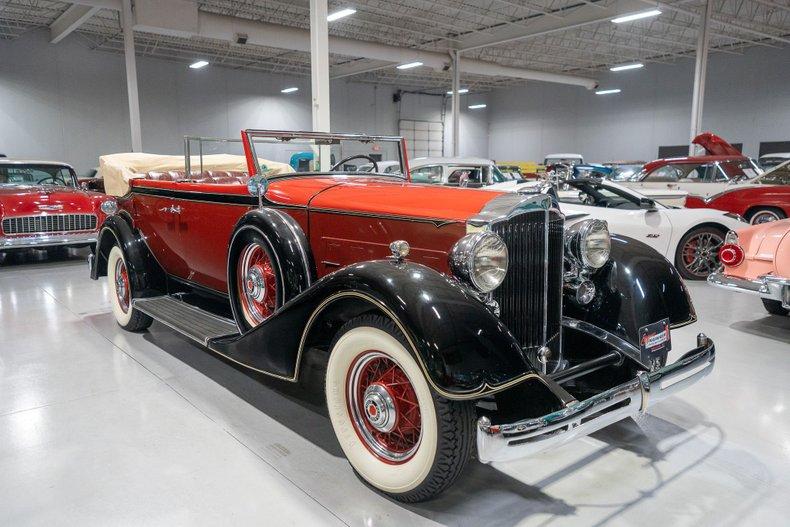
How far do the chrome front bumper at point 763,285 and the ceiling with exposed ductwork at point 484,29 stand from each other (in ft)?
33.9

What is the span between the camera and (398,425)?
220 centimetres

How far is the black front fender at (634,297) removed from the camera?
8.75 ft

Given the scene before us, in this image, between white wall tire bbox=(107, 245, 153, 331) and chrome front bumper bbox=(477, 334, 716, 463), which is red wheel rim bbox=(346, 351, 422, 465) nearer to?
chrome front bumper bbox=(477, 334, 716, 463)

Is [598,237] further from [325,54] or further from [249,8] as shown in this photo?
[249,8]

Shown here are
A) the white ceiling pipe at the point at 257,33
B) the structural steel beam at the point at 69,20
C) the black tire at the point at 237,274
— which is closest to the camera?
the black tire at the point at 237,274

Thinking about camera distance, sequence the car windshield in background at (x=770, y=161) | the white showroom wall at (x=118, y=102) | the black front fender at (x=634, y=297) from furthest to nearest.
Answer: the white showroom wall at (x=118, y=102) → the car windshield in background at (x=770, y=161) → the black front fender at (x=634, y=297)

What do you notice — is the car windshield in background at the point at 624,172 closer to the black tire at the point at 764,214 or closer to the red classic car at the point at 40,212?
the black tire at the point at 764,214

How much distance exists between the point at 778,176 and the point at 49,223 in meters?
10.8

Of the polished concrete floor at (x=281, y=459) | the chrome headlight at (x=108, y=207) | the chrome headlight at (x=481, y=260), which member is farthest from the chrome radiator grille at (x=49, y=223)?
the chrome headlight at (x=481, y=260)

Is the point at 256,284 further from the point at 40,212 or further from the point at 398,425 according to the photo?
the point at 40,212

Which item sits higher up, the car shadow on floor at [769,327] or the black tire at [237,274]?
the black tire at [237,274]

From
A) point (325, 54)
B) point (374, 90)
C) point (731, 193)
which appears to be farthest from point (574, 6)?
point (374, 90)

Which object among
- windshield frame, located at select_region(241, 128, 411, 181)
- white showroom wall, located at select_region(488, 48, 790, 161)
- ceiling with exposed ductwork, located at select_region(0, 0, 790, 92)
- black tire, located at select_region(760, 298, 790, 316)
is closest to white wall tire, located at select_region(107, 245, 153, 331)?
windshield frame, located at select_region(241, 128, 411, 181)

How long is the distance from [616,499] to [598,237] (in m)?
1.20
